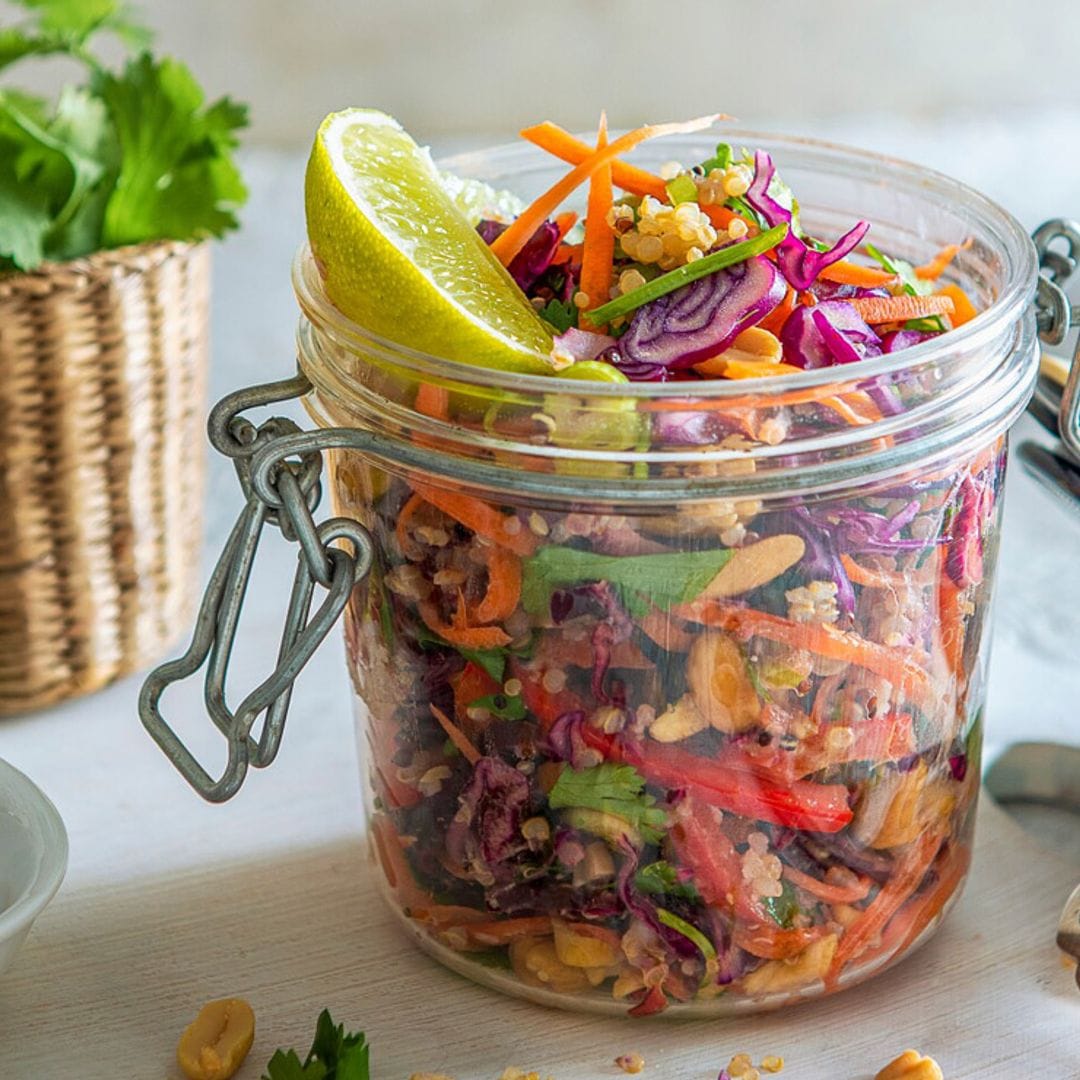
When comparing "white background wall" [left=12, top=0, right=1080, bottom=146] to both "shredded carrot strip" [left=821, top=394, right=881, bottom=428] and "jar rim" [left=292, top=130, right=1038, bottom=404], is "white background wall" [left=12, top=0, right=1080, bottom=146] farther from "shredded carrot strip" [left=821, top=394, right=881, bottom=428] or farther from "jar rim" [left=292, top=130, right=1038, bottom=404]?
"shredded carrot strip" [left=821, top=394, right=881, bottom=428]

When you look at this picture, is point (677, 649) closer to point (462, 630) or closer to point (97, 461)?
point (462, 630)

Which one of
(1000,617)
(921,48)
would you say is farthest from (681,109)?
(1000,617)

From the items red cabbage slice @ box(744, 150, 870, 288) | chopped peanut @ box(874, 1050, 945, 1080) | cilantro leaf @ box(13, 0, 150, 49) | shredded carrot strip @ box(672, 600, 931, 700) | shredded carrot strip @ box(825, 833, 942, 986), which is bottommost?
chopped peanut @ box(874, 1050, 945, 1080)

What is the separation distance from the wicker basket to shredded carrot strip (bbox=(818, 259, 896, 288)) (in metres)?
0.46

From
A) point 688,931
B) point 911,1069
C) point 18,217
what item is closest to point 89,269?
point 18,217

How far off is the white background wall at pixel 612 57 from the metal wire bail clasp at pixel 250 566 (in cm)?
102

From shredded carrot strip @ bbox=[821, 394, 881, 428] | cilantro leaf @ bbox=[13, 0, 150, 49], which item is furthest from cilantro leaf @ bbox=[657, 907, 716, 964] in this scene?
cilantro leaf @ bbox=[13, 0, 150, 49]

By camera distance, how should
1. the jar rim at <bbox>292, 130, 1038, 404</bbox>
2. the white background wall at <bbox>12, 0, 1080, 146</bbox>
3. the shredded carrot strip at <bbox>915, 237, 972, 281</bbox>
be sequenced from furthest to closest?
the white background wall at <bbox>12, 0, 1080, 146</bbox> → the shredded carrot strip at <bbox>915, 237, 972, 281</bbox> → the jar rim at <bbox>292, 130, 1038, 404</bbox>

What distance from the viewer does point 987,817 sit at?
105cm

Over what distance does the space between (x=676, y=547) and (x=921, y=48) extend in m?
1.24

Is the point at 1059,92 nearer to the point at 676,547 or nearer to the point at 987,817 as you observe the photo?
the point at 987,817

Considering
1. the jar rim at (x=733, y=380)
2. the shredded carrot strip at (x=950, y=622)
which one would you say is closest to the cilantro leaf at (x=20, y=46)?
the jar rim at (x=733, y=380)

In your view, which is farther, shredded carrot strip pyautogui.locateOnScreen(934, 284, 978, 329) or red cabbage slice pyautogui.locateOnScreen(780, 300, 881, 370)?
shredded carrot strip pyautogui.locateOnScreen(934, 284, 978, 329)

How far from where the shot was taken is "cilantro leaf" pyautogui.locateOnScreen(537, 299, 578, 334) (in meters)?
0.82
